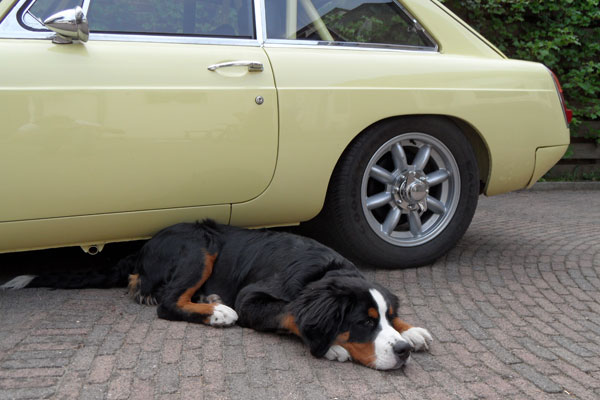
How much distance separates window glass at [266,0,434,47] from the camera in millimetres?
3926

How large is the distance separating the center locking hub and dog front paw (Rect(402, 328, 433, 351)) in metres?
1.33

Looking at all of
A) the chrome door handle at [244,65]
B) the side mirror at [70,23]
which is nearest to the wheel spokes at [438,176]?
the chrome door handle at [244,65]

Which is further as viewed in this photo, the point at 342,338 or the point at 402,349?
the point at 342,338

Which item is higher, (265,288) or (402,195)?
(402,195)

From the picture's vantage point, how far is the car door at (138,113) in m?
3.19

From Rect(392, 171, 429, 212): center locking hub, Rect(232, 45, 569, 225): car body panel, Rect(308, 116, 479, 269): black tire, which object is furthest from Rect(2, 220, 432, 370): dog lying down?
Rect(392, 171, 429, 212): center locking hub

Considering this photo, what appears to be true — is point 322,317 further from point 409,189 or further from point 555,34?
point 555,34

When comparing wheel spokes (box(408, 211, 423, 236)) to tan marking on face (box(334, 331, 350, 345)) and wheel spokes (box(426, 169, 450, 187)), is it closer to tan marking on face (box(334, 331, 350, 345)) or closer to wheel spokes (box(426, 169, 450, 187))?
wheel spokes (box(426, 169, 450, 187))

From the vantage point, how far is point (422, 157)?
428cm

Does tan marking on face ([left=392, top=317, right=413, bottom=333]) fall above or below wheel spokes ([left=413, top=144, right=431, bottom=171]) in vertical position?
below

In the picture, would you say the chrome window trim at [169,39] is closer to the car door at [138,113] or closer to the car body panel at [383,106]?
the car door at [138,113]

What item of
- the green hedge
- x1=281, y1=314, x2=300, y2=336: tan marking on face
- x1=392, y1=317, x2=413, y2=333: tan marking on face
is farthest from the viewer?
the green hedge

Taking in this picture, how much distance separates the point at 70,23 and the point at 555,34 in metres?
7.00

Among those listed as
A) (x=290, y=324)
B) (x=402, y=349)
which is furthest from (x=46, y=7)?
(x=402, y=349)
